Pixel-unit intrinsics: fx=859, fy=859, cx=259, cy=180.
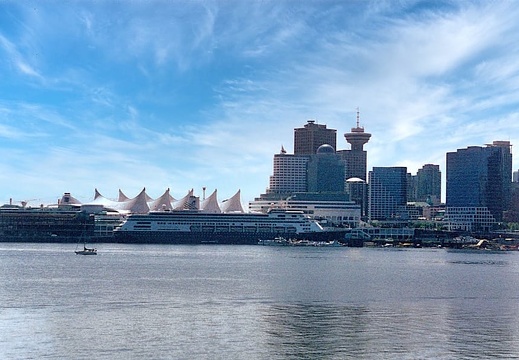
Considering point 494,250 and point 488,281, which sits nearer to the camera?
point 488,281

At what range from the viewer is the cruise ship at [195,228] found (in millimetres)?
138375

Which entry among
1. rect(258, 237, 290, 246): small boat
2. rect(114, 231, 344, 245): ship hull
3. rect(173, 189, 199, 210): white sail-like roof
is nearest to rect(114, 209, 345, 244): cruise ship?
rect(114, 231, 344, 245): ship hull

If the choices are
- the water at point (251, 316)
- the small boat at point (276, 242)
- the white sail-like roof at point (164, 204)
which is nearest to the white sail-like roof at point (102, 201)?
the white sail-like roof at point (164, 204)

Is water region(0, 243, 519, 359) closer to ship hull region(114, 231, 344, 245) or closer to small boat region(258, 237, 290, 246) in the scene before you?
small boat region(258, 237, 290, 246)

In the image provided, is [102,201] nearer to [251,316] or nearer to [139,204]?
[139,204]

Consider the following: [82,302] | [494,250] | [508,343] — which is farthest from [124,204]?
[508,343]

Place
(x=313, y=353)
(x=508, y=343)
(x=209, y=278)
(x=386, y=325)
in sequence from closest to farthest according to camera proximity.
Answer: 1. (x=313, y=353)
2. (x=508, y=343)
3. (x=386, y=325)
4. (x=209, y=278)

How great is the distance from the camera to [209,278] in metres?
57.3

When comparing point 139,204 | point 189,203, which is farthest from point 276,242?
point 139,204

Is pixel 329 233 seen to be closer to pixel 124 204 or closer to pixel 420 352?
pixel 124 204

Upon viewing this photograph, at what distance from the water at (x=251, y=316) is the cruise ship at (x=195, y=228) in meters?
76.6

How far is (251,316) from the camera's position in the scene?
122 ft

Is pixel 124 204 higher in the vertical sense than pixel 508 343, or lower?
higher

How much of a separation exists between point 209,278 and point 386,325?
23.6m
